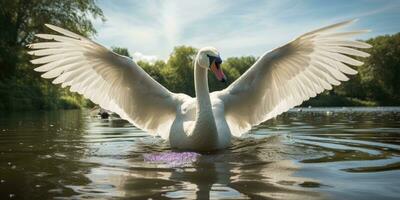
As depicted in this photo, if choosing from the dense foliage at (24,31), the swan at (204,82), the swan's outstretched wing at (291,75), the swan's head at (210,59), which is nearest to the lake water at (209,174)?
the swan at (204,82)

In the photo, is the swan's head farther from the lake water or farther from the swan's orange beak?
the lake water

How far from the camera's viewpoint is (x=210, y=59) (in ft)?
23.0

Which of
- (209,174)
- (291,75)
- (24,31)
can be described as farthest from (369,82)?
(209,174)

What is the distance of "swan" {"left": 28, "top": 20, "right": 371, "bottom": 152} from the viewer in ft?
23.2

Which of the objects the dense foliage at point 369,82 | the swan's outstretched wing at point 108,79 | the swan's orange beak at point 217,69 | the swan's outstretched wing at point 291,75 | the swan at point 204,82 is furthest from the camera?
the dense foliage at point 369,82

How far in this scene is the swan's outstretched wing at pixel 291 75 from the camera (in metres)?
7.19

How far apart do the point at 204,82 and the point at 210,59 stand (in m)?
0.48

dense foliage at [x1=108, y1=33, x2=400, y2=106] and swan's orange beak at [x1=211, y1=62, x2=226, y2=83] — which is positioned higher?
dense foliage at [x1=108, y1=33, x2=400, y2=106]

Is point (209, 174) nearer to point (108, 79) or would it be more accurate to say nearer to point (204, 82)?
point (204, 82)

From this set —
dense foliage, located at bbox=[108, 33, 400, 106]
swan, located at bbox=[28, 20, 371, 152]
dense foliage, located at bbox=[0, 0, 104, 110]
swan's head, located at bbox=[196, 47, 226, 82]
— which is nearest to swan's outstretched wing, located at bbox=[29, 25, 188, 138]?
swan, located at bbox=[28, 20, 371, 152]

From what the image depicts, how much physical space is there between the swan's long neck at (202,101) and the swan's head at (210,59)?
0.23 metres

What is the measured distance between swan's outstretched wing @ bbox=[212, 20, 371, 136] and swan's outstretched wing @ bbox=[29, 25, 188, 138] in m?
1.11

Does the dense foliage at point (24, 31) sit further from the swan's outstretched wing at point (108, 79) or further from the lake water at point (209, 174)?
the lake water at point (209, 174)

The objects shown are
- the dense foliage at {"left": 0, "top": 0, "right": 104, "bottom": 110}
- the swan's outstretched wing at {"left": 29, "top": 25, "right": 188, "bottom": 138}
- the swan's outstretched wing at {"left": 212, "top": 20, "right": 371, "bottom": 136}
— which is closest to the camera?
the swan's outstretched wing at {"left": 212, "top": 20, "right": 371, "bottom": 136}
